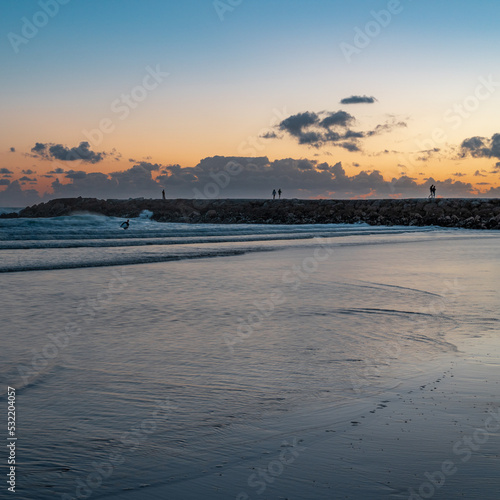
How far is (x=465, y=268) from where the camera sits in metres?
14.9

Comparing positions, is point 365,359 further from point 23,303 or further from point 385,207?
point 385,207

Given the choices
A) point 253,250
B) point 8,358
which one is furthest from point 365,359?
point 253,250

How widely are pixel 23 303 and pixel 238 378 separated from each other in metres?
5.86

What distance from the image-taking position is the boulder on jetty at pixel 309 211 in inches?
1933
